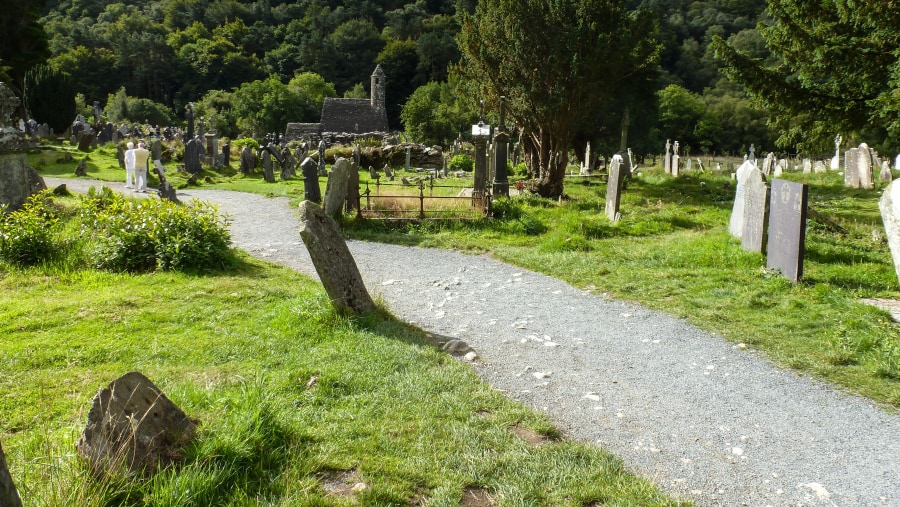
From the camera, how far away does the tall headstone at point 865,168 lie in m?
19.1

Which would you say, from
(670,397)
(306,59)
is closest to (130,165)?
(670,397)

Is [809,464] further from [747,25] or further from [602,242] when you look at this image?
[747,25]

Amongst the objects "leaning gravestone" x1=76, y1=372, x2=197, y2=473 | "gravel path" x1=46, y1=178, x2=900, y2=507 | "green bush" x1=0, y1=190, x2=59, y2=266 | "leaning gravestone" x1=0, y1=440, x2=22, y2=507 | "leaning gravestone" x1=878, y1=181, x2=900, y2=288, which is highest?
"leaning gravestone" x1=878, y1=181, x2=900, y2=288

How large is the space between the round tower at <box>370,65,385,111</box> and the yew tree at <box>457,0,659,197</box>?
39.3 metres

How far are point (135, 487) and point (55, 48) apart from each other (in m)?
90.2

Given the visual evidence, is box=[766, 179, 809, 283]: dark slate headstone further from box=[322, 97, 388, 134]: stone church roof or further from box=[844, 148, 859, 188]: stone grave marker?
box=[322, 97, 388, 134]: stone church roof

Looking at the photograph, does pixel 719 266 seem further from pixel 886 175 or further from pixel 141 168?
pixel 141 168

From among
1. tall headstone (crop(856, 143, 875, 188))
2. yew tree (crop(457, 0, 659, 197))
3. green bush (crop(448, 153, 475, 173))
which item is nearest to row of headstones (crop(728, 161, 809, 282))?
yew tree (crop(457, 0, 659, 197))

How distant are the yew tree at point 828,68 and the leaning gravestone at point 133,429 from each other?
40.2ft

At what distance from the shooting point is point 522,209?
555 inches

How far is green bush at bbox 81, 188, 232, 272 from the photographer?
28.0 ft

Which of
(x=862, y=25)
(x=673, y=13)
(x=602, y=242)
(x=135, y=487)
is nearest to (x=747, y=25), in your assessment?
(x=673, y=13)

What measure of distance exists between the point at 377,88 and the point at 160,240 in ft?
169

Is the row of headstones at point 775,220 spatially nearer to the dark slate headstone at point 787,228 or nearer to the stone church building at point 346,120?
the dark slate headstone at point 787,228
